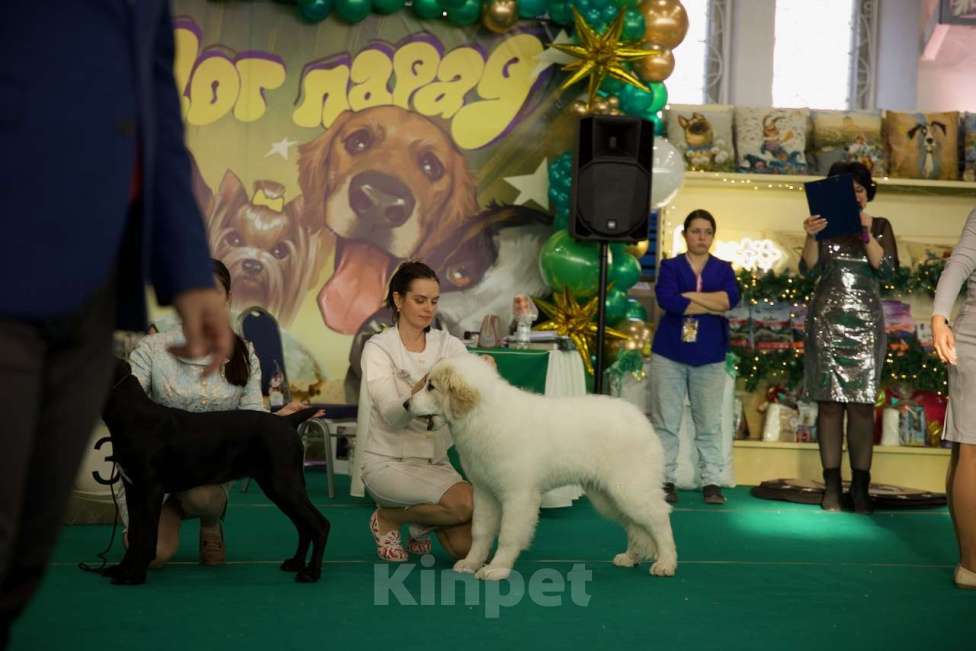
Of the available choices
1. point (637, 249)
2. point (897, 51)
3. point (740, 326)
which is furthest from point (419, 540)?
point (897, 51)

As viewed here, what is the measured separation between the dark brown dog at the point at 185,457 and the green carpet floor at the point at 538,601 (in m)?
0.17

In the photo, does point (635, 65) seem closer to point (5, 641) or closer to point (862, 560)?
point (862, 560)

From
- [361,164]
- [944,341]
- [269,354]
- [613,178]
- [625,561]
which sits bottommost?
[625,561]

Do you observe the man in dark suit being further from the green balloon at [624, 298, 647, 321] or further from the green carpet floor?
the green balloon at [624, 298, 647, 321]

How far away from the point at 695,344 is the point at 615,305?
940 millimetres

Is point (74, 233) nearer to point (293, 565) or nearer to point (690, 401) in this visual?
point (293, 565)

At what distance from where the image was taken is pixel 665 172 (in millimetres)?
7652

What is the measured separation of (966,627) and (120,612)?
2629 mm

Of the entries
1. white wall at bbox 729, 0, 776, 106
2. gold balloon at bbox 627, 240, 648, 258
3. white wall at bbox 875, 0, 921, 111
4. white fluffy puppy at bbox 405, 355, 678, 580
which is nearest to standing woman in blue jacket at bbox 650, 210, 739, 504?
gold balloon at bbox 627, 240, 648, 258

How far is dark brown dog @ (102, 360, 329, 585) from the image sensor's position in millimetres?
3889

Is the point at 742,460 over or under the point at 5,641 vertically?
under

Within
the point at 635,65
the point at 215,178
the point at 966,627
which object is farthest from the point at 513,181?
the point at 966,627

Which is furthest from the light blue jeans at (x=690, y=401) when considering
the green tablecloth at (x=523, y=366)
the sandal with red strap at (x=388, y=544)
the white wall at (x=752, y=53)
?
the white wall at (x=752, y=53)

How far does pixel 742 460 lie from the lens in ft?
26.1
